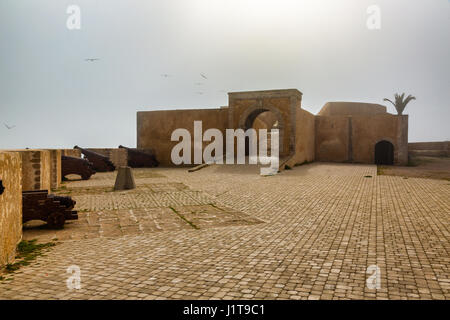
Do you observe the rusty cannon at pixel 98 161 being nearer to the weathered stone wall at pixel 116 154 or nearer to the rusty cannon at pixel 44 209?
the weathered stone wall at pixel 116 154

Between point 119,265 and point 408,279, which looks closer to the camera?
point 408,279

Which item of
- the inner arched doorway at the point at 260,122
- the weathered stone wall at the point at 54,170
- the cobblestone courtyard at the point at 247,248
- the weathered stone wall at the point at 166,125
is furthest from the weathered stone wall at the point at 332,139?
the weathered stone wall at the point at 54,170

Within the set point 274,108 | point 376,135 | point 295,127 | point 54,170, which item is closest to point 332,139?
point 376,135

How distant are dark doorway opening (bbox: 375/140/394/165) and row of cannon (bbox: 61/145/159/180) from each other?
1472cm

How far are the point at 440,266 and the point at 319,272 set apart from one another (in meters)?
1.49

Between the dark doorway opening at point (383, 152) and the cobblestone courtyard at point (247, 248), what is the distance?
15.4 meters

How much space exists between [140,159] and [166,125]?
2905 millimetres

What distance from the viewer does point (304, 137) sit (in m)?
21.7

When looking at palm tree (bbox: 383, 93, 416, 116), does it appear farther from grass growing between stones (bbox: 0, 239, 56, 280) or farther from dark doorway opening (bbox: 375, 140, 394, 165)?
grass growing between stones (bbox: 0, 239, 56, 280)

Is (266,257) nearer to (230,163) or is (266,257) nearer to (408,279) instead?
(408,279)

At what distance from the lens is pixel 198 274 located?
3.94 metres

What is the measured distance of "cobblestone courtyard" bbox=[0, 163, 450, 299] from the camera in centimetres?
355

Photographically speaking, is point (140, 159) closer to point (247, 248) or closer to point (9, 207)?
point (9, 207)
